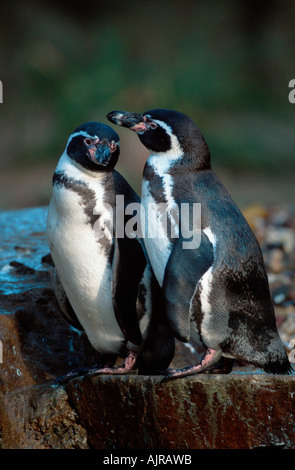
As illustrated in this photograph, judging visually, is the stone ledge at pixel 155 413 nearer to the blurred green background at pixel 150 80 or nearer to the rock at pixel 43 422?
the rock at pixel 43 422

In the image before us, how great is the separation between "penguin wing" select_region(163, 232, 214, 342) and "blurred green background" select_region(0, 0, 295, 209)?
658 centimetres

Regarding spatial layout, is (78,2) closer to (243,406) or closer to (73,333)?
(73,333)

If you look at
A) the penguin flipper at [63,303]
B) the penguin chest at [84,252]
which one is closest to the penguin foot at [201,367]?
the penguin chest at [84,252]

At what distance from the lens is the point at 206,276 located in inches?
112

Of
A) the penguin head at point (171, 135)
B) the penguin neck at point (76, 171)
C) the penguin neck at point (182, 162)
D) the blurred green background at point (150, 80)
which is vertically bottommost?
the blurred green background at point (150, 80)

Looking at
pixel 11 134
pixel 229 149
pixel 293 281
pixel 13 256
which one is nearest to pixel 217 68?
pixel 229 149

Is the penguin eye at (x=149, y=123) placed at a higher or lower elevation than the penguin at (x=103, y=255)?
higher

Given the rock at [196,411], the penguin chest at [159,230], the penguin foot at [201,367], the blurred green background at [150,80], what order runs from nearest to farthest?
the rock at [196,411] < the penguin foot at [201,367] < the penguin chest at [159,230] < the blurred green background at [150,80]

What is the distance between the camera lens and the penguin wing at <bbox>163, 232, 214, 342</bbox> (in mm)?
2764

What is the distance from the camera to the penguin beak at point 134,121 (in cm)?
307

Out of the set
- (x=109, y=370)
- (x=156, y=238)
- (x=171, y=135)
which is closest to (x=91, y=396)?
(x=109, y=370)

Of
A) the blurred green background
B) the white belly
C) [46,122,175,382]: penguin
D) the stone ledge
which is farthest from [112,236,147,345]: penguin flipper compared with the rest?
the blurred green background

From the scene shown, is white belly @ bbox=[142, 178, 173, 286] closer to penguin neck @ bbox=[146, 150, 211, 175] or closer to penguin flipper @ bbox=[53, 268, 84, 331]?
penguin neck @ bbox=[146, 150, 211, 175]

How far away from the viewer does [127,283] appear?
3033 millimetres
